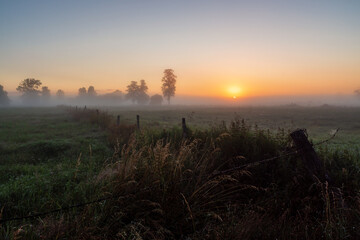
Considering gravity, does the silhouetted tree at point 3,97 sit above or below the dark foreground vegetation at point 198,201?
above

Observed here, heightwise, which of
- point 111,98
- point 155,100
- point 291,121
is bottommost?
point 291,121

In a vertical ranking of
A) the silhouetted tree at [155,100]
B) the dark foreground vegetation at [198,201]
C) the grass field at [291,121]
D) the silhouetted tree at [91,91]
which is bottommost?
the grass field at [291,121]

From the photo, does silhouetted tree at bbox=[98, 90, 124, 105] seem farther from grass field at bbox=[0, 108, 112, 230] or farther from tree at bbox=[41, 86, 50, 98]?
grass field at bbox=[0, 108, 112, 230]

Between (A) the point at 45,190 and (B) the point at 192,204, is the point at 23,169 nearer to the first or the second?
(A) the point at 45,190

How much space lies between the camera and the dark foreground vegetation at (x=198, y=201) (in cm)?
279

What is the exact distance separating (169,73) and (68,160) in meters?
72.9

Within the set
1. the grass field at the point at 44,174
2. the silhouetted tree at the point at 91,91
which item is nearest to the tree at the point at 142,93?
the silhouetted tree at the point at 91,91

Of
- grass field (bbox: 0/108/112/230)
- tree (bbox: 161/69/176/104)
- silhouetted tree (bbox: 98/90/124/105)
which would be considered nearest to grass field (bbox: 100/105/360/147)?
grass field (bbox: 0/108/112/230)

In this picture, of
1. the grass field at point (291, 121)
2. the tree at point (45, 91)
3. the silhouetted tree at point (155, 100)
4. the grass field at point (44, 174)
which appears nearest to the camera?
the grass field at point (44, 174)

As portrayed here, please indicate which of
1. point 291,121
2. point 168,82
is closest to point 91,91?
point 168,82

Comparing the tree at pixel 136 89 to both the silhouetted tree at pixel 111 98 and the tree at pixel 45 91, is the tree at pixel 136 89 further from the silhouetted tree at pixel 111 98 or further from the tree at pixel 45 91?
the tree at pixel 45 91

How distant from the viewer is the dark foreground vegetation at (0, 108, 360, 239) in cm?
279

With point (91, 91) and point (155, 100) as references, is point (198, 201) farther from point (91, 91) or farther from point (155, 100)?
point (91, 91)

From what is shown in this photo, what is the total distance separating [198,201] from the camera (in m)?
3.45
